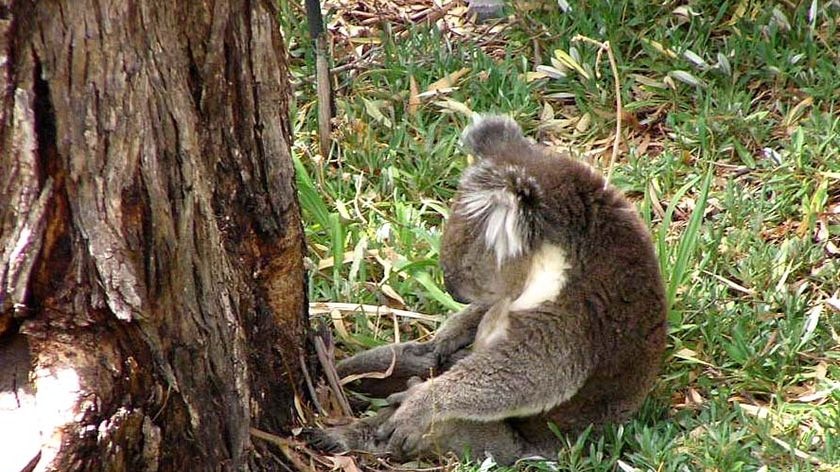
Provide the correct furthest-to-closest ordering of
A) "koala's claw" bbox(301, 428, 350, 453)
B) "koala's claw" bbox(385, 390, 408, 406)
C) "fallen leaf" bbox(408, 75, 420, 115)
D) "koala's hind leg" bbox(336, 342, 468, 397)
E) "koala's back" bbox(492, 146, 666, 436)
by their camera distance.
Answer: "fallen leaf" bbox(408, 75, 420, 115)
"koala's hind leg" bbox(336, 342, 468, 397)
"koala's claw" bbox(385, 390, 408, 406)
"koala's back" bbox(492, 146, 666, 436)
"koala's claw" bbox(301, 428, 350, 453)

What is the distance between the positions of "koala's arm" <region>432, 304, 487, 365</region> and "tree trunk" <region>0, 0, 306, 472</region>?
35.4 inches

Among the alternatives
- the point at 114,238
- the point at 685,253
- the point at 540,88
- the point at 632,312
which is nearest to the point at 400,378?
the point at 632,312

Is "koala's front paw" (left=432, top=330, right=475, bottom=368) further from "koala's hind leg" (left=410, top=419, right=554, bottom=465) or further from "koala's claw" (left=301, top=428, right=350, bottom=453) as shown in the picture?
"koala's claw" (left=301, top=428, right=350, bottom=453)

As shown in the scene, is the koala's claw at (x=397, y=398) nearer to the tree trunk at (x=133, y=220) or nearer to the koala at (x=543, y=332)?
the koala at (x=543, y=332)

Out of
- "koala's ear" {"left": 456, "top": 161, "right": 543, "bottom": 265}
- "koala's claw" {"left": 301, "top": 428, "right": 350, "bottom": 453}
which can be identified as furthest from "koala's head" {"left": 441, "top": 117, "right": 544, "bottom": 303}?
"koala's claw" {"left": 301, "top": 428, "right": 350, "bottom": 453}

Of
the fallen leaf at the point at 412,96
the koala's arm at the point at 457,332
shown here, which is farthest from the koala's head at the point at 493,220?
the fallen leaf at the point at 412,96

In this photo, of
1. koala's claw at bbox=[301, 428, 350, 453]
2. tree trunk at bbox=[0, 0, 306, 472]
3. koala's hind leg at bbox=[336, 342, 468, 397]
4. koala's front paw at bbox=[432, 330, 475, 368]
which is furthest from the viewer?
koala's front paw at bbox=[432, 330, 475, 368]

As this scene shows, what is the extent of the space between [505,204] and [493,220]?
7 cm

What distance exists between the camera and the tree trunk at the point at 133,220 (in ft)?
7.45

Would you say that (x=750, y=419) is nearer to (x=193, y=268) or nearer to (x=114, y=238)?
(x=193, y=268)

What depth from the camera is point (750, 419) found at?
3396mm

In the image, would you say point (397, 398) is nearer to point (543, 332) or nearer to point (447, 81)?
point (543, 332)

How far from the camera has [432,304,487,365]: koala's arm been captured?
3.70 m

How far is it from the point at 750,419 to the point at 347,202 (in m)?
1.79
